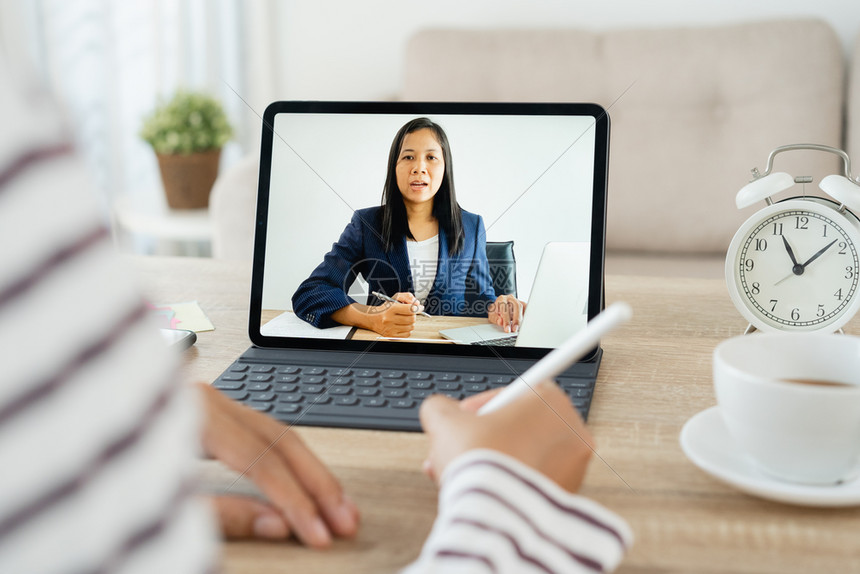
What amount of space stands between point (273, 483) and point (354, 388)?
0.64ft

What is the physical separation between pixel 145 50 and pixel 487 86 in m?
1.28

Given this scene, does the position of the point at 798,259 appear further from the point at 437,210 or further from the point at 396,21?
the point at 396,21

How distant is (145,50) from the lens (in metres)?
2.62

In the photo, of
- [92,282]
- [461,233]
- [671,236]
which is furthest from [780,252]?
[671,236]

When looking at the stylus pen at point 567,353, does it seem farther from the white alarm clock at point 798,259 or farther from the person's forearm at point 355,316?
the white alarm clock at point 798,259

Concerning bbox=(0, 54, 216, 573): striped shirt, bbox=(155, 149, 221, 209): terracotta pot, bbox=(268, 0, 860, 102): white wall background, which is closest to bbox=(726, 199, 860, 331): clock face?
bbox=(0, 54, 216, 573): striped shirt

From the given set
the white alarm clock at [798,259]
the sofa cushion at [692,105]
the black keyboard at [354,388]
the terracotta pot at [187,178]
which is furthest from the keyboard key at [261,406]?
the terracotta pot at [187,178]

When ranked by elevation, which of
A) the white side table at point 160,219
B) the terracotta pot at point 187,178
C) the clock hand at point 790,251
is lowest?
the white side table at point 160,219

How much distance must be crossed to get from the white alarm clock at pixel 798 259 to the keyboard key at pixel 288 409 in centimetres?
47

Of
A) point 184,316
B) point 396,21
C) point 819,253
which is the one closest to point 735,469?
point 819,253

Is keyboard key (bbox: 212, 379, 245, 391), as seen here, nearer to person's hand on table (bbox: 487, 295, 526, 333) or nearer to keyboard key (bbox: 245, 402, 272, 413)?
keyboard key (bbox: 245, 402, 272, 413)

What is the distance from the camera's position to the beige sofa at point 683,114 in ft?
6.08

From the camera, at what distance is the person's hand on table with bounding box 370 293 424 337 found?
764mm

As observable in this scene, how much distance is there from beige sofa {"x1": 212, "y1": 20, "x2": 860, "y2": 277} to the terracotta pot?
351 millimetres
